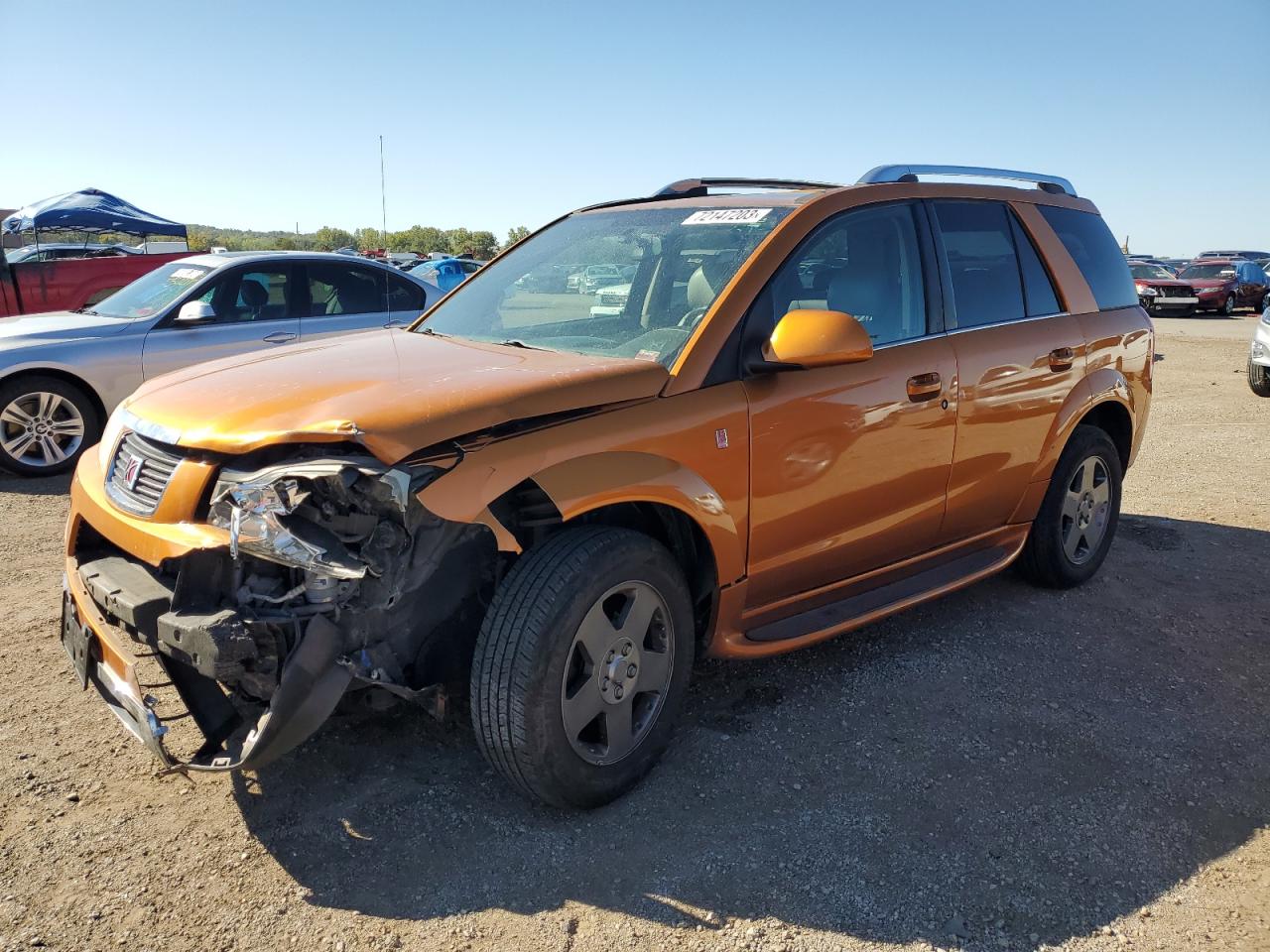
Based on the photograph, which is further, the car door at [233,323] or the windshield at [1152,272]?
the windshield at [1152,272]

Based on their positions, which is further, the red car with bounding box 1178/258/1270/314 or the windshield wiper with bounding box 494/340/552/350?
the red car with bounding box 1178/258/1270/314

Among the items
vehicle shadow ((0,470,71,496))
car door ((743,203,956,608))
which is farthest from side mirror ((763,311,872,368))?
vehicle shadow ((0,470,71,496))

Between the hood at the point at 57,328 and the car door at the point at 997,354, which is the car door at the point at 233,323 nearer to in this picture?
the hood at the point at 57,328

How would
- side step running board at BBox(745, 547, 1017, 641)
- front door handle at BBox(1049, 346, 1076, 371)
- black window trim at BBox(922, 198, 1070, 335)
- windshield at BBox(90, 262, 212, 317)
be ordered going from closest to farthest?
1. side step running board at BBox(745, 547, 1017, 641)
2. black window trim at BBox(922, 198, 1070, 335)
3. front door handle at BBox(1049, 346, 1076, 371)
4. windshield at BBox(90, 262, 212, 317)

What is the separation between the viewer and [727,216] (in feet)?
11.7

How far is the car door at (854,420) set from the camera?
3.21m

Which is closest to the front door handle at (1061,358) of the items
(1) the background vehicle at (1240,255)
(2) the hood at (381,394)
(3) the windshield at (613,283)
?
(3) the windshield at (613,283)

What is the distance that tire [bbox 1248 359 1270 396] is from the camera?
1134 centimetres

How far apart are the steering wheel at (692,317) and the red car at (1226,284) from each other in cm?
2777

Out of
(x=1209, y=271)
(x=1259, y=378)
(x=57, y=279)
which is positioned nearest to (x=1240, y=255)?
(x=1209, y=271)

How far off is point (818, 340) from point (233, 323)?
19.3 feet

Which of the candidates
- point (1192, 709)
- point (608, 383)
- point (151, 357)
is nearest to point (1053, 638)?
point (1192, 709)

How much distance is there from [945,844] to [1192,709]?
1535mm

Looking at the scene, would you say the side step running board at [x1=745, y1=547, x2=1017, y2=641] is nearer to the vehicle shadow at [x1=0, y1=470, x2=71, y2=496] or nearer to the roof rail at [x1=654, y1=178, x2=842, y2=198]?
the roof rail at [x1=654, y1=178, x2=842, y2=198]
